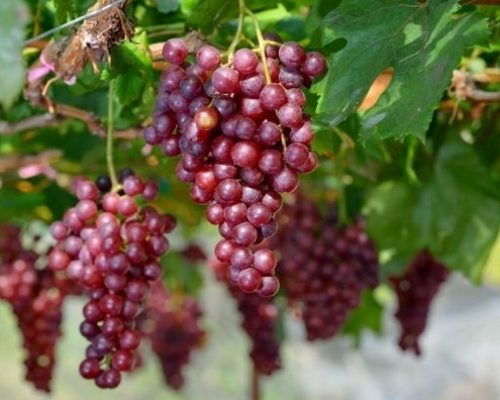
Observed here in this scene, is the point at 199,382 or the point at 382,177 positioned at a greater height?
the point at 382,177

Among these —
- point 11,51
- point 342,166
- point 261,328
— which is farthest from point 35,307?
point 11,51

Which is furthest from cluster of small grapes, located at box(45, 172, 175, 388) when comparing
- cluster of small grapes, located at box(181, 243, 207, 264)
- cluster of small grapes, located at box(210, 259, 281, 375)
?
cluster of small grapes, located at box(181, 243, 207, 264)

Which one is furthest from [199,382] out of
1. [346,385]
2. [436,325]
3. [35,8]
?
[35,8]

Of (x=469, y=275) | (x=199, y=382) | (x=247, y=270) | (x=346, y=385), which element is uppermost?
(x=247, y=270)

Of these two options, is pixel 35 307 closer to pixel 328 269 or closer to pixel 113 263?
pixel 328 269

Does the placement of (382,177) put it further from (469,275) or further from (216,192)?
(216,192)

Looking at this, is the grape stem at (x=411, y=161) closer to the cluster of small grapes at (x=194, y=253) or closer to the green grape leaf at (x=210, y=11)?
the green grape leaf at (x=210, y=11)
